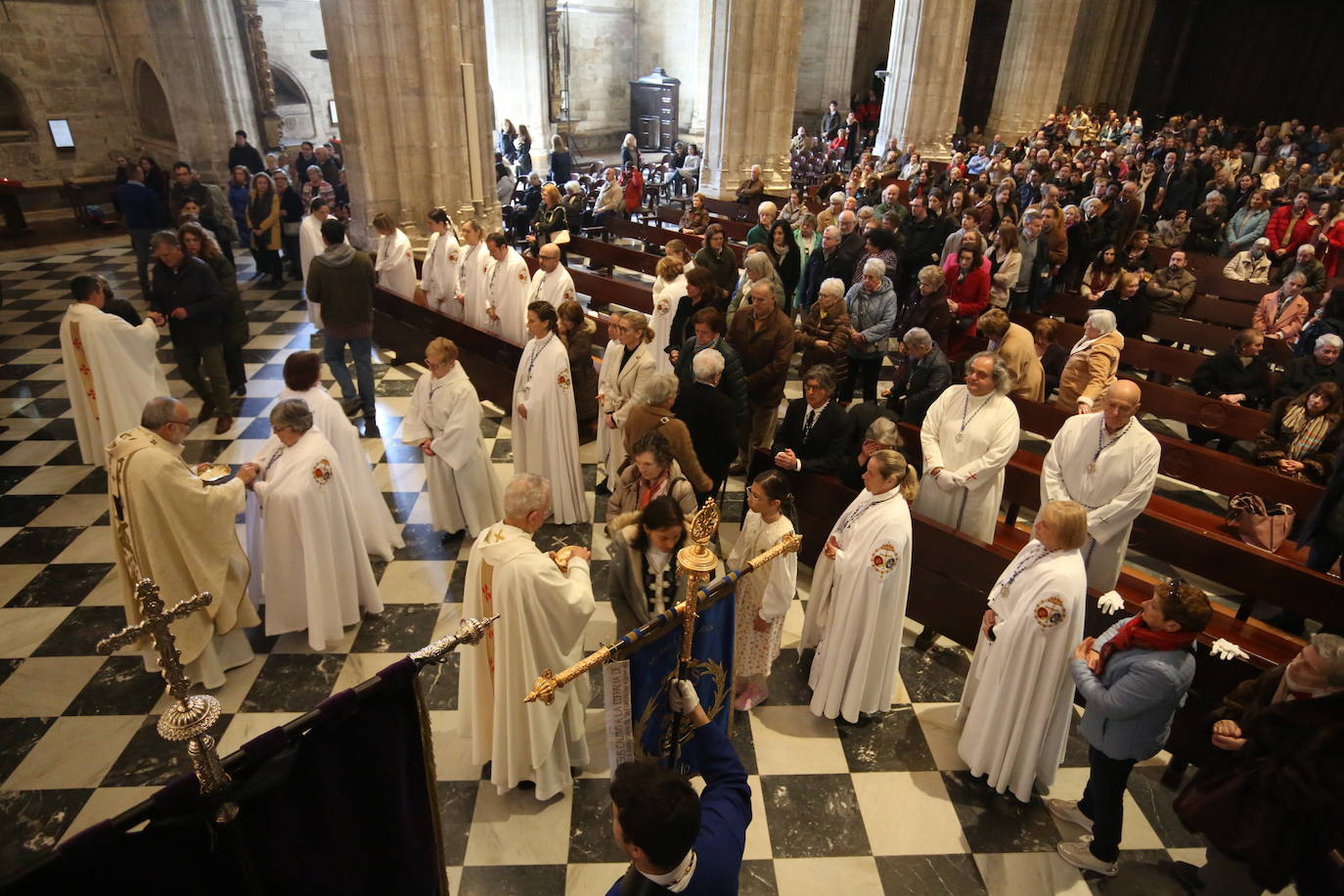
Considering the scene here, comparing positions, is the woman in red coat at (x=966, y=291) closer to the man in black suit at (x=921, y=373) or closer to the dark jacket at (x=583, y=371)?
the man in black suit at (x=921, y=373)

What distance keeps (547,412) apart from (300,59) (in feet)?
56.5

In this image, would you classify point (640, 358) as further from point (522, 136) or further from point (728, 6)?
point (522, 136)

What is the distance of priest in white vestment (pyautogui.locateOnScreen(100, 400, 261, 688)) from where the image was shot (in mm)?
3729

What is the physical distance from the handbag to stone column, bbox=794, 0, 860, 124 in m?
20.8

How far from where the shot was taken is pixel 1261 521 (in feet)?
16.4

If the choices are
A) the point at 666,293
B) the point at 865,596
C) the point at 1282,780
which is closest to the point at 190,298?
the point at 666,293

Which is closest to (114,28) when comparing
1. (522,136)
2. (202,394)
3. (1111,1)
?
(522,136)

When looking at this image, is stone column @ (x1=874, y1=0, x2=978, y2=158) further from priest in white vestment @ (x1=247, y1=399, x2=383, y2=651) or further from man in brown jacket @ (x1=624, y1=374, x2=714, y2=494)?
priest in white vestment @ (x1=247, y1=399, x2=383, y2=651)

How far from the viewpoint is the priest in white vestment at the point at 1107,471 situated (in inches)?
172

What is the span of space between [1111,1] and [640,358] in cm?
2687

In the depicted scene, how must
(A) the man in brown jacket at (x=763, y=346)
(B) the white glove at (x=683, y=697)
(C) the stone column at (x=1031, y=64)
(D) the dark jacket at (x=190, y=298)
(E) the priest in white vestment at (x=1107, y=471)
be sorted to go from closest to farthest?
(B) the white glove at (x=683, y=697) < (E) the priest in white vestment at (x=1107, y=471) < (A) the man in brown jacket at (x=763, y=346) < (D) the dark jacket at (x=190, y=298) < (C) the stone column at (x=1031, y=64)

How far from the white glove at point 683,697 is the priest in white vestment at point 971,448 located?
3087 mm

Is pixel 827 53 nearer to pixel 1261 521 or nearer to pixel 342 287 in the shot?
pixel 342 287

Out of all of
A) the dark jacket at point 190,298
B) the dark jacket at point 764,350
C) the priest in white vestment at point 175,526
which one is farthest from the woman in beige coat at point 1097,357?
the dark jacket at point 190,298
